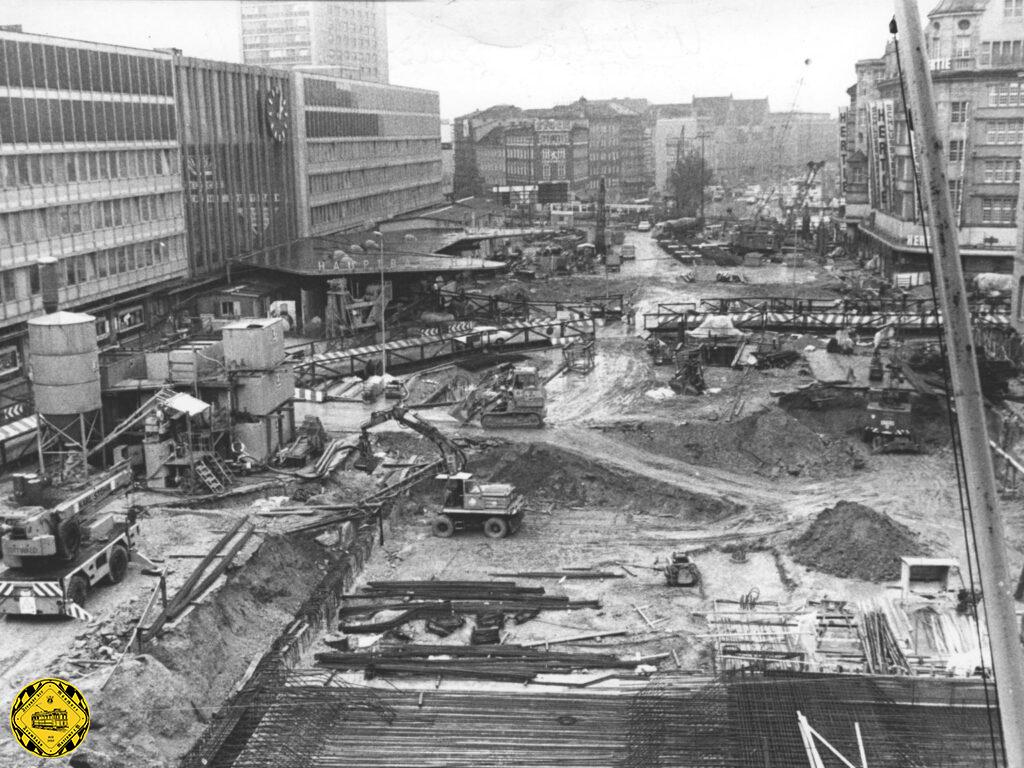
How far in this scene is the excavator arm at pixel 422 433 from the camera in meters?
34.3

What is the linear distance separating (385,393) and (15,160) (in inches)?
640

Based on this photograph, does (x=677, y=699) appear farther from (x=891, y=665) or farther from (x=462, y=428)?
(x=462, y=428)

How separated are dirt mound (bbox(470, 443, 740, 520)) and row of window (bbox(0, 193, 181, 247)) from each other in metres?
21.4

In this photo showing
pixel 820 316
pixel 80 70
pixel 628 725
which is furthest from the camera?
pixel 820 316

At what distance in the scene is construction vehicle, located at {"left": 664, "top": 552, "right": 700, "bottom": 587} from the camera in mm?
26078

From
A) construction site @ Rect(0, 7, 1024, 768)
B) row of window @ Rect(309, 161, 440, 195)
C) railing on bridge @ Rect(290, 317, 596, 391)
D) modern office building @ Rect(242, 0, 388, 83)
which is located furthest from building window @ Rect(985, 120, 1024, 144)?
modern office building @ Rect(242, 0, 388, 83)

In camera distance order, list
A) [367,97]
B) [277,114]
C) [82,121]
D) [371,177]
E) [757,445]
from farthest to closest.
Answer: [371,177]
[367,97]
[277,114]
[82,121]
[757,445]

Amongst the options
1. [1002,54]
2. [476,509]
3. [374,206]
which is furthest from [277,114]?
[476,509]

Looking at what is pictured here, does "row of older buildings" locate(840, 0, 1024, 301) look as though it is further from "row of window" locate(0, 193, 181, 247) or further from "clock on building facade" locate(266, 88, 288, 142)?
"row of window" locate(0, 193, 181, 247)

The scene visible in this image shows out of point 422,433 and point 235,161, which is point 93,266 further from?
point 422,433

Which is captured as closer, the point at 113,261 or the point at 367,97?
the point at 113,261

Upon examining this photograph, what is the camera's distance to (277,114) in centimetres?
6994

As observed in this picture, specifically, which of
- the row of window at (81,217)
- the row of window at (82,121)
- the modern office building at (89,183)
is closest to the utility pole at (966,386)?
the modern office building at (89,183)

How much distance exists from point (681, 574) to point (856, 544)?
13.8ft
